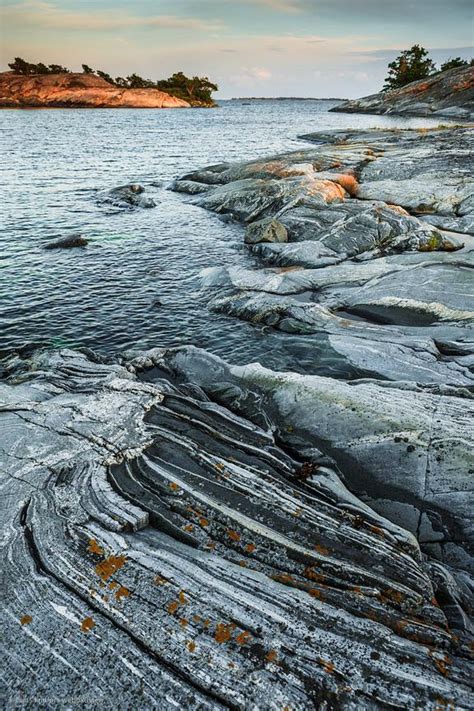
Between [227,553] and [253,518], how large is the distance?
0.85 metres

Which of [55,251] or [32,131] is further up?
[32,131]

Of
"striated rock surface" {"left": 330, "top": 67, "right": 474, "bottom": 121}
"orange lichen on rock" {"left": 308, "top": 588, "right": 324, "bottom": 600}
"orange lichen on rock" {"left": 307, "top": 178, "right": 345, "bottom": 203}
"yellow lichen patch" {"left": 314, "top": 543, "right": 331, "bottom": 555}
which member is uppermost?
"striated rock surface" {"left": 330, "top": 67, "right": 474, "bottom": 121}

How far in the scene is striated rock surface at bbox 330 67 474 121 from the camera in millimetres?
96875

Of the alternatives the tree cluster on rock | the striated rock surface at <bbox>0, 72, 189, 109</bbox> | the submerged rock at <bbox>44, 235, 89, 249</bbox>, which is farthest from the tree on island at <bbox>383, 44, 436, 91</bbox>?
the submerged rock at <bbox>44, 235, 89, 249</bbox>

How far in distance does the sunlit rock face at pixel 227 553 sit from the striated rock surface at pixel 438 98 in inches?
3871

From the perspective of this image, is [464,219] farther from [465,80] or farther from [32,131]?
[465,80]

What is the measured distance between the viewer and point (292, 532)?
726 cm

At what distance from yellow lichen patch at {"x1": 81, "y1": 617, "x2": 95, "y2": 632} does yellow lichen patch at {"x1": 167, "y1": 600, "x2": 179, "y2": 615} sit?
958 millimetres

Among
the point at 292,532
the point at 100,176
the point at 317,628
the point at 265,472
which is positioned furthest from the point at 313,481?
the point at 100,176

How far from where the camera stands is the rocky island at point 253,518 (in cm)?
→ 520

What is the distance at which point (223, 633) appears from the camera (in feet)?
18.1

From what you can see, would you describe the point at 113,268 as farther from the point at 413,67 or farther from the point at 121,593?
the point at 413,67

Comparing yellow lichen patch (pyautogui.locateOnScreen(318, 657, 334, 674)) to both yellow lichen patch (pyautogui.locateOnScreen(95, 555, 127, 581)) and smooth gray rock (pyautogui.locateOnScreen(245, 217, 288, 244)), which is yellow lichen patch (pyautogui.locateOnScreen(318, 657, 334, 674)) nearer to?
yellow lichen patch (pyautogui.locateOnScreen(95, 555, 127, 581))

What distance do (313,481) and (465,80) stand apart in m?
127
